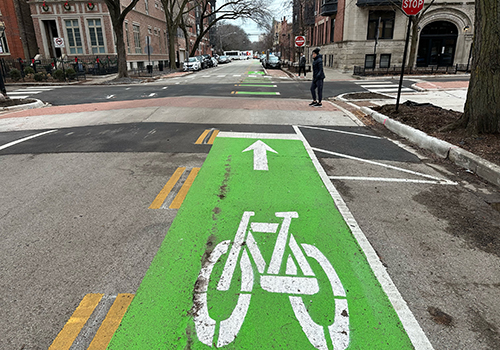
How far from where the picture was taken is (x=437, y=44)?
31.5 meters

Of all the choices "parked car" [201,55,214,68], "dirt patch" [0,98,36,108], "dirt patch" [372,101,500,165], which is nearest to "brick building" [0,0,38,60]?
"parked car" [201,55,214,68]

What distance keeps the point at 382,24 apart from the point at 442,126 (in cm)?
2734

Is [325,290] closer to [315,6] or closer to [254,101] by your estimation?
[254,101]

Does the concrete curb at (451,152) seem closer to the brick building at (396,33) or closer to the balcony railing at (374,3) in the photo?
the brick building at (396,33)

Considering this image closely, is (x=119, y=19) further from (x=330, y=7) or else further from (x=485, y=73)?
(x=485, y=73)

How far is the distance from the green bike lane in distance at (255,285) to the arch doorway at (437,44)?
1308 inches

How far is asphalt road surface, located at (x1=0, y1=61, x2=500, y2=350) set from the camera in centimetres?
262

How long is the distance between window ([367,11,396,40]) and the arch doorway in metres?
3.09

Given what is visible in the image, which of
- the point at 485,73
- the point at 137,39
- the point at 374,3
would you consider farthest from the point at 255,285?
the point at 137,39

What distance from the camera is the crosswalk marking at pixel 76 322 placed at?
96.9 inches

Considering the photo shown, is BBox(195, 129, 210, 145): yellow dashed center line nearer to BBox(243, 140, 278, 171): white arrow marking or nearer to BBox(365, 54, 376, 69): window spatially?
BBox(243, 140, 278, 171): white arrow marking

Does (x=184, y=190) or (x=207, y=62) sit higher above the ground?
(x=207, y=62)

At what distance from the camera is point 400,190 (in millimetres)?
5297

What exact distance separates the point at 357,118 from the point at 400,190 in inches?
256
